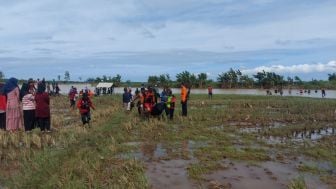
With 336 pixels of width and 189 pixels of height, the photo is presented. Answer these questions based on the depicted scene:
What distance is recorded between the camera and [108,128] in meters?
15.6

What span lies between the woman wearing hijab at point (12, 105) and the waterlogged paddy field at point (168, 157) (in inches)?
42.0

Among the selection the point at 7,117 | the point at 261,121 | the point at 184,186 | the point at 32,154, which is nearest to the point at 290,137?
the point at 261,121

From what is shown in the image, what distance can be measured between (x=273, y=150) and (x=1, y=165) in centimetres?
715

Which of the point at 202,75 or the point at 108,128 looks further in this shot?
the point at 202,75

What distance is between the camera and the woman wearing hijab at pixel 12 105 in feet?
46.4

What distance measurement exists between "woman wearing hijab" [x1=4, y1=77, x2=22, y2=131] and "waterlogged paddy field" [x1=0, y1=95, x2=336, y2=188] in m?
1.07

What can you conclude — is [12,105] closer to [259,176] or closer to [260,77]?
[259,176]

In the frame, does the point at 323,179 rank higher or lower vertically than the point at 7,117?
lower

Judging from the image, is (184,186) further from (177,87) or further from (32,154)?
(177,87)

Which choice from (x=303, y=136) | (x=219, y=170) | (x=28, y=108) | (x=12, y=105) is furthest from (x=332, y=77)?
(x=219, y=170)

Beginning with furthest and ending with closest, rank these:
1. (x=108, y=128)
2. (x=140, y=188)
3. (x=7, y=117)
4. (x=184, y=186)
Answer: (x=108, y=128) → (x=7, y=117) → (x=184, y=186) → (x=140, y=188)

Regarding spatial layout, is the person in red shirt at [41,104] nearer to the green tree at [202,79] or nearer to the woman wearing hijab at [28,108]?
the woman wearing hijab at [28,108]

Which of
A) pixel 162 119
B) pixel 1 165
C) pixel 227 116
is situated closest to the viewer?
pixel 1 165

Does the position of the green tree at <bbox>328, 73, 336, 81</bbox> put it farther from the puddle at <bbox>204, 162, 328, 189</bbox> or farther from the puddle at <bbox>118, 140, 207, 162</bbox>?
the puddle at <bbox>204, 162, 328, 189</bbox>
